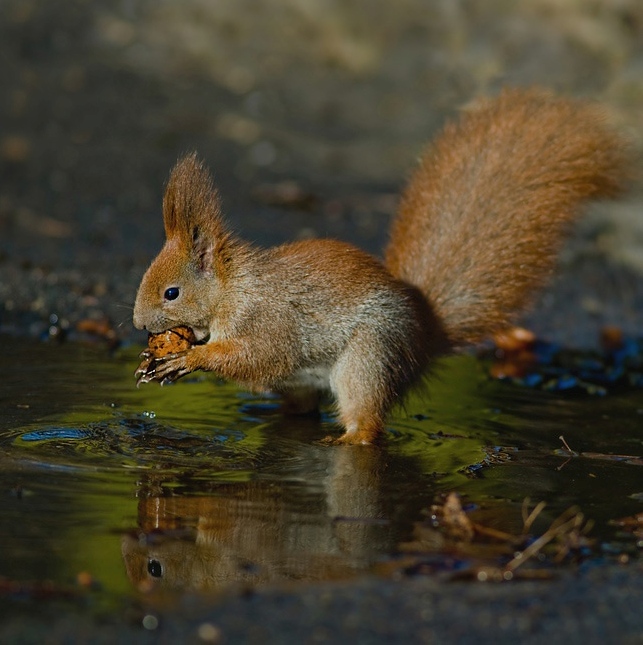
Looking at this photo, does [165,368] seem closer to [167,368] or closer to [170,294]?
[167,368]

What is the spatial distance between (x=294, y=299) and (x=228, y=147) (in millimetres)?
4681

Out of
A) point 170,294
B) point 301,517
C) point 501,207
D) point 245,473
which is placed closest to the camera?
point 301,517

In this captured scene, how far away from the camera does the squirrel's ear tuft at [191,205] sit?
5.01 meters

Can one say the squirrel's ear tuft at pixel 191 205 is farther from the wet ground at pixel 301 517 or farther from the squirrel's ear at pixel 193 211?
the wet ground at pixel 301 517

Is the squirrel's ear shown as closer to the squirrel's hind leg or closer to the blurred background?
the squirrel's hind leg

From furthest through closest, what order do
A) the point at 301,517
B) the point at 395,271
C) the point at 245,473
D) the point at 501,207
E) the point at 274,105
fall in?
the point at 274,105 → the point at 395,271 → the point at 501,207 → the point at 245,473 → the point at 301,517

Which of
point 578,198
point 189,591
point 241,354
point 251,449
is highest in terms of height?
point 578,198

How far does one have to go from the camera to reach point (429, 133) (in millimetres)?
9680

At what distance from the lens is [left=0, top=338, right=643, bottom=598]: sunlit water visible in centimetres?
338

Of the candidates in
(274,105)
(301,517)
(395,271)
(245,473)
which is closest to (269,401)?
(395,271)

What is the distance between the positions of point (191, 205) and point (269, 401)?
1.13 m

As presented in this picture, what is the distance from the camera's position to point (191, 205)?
16.6 ft

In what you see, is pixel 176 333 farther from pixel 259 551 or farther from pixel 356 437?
pixel 259 551

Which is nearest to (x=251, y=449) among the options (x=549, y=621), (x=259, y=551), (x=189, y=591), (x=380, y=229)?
(x=259, y=551)
